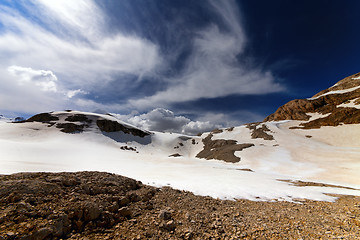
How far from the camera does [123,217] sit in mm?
4762

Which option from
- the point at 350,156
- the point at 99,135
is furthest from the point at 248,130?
the point at 99,135

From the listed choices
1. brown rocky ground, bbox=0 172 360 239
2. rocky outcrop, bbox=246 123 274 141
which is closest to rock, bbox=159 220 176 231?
brown rocky ground, bbox=0 172 360 239

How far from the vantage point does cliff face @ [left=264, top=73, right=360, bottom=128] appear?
72000 mm

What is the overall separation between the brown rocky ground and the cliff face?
93.6 metres

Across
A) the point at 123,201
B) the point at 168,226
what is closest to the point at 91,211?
the point at 123,201

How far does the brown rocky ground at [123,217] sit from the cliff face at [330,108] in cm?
9365

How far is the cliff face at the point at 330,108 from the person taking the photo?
2835 inches

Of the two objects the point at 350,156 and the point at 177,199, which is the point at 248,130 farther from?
the point at 177,199

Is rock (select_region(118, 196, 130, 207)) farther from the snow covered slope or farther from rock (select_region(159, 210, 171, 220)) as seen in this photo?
the snow covered slope

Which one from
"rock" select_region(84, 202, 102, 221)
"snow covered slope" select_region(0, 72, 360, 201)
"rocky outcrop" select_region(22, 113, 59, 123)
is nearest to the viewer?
"rock" select_region(84, 202, 102, 221)

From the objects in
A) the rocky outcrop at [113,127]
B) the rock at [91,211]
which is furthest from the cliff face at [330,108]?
the rock at [91,211]

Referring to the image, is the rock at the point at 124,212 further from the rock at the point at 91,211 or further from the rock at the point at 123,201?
the rock at the point at 91,211

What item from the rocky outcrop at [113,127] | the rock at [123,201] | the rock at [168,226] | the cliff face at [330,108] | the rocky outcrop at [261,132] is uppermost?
the cliff face at [330,108]

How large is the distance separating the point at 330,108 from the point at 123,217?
117 metres
